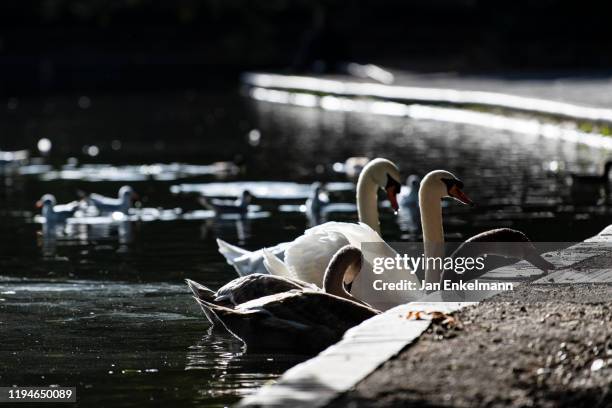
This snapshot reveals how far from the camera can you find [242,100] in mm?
47375

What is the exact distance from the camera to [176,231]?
17328 mm

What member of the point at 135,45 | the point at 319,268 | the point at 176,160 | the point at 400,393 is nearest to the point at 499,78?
the point at 176,160

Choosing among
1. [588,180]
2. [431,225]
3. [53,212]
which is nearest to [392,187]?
[431,225]

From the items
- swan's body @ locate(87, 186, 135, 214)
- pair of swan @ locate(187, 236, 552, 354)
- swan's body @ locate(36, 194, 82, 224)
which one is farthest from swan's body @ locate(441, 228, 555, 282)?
swan's body @ locate(87, 186, 135, 214)

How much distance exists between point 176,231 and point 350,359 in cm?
957

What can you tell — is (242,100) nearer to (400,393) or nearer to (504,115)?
(504,115)

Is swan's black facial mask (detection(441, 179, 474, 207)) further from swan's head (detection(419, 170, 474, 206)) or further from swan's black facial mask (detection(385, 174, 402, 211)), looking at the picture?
swan's black facial mask (detection(385, 174, 402, 211))

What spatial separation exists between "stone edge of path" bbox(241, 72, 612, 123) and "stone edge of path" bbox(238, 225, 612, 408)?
18946mm

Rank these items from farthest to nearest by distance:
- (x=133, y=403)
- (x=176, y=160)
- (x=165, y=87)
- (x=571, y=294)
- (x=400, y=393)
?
(x=165, y=87), (x=176, y=160), (x=571, y=294), (x=133, y=403), (x=400, y=393)

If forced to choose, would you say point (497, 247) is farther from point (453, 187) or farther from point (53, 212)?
point (53, 212)

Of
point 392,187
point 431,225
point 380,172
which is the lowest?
point 431,225

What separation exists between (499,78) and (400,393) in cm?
3904

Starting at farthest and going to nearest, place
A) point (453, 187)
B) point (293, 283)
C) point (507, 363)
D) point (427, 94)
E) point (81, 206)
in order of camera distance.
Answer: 1. point (427, 94)
2. point (81, 206)
3. point (453, 187)
4. point (293, 283)
5. point (507, 363)

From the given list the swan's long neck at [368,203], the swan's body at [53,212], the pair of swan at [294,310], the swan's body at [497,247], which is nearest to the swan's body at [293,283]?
the pair of swan at [294,310]
